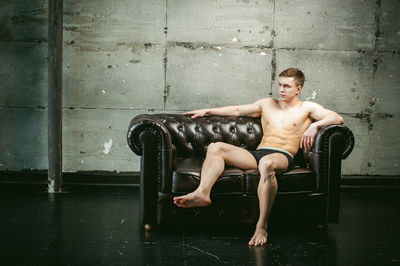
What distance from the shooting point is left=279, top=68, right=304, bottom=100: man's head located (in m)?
3.39

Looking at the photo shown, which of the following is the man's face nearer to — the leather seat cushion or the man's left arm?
the man's left arm

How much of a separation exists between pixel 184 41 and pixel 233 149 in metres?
1.80

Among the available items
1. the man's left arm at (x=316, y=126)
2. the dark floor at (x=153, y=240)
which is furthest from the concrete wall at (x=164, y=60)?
the man's left arm at (x=316, y=126)

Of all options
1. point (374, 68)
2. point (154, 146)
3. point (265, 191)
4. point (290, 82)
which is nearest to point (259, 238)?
point (265, 191)

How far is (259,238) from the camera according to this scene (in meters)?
2.83

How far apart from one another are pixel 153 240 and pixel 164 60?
227cm

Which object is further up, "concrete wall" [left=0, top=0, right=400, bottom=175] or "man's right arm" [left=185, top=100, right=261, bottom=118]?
"concrete wall" [left=0, top=0, right=400, bottom=175]

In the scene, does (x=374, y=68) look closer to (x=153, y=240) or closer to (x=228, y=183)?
(x=228, y=183)

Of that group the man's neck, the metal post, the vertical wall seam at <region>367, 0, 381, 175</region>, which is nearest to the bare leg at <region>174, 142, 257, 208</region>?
the man's neck

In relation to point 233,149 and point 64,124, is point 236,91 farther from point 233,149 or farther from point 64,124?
point 64,124

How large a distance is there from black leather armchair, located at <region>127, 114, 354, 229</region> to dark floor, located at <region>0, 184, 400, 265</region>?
15 centimetres

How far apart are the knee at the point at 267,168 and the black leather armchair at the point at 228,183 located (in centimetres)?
12

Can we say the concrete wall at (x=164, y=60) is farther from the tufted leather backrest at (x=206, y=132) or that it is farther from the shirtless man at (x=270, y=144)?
the shirtless man at (x=270, y=144)

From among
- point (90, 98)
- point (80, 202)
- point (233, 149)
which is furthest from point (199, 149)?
point (90, 98)
